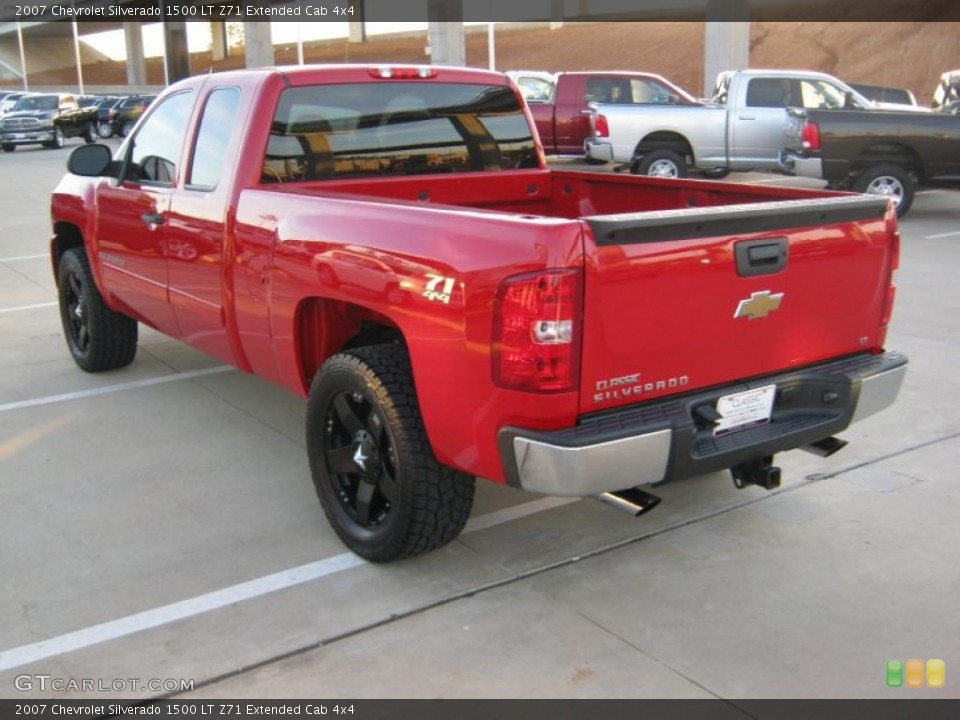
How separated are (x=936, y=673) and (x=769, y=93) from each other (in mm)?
14232

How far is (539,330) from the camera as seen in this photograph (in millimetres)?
3104

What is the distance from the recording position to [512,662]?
3.29 m

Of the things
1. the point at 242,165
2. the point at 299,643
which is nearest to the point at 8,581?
the point at 299,643

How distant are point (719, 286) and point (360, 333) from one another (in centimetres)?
161

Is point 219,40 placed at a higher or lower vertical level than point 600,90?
higher

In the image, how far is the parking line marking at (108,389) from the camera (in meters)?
6.11

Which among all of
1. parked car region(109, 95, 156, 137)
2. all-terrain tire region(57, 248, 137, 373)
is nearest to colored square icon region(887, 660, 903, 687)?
all-terrain tire region(57, 248, 137, 373)

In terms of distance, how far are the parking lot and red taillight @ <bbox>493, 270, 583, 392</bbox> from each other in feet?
3.08

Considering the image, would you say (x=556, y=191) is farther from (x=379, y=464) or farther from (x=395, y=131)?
(x=379, y=464)

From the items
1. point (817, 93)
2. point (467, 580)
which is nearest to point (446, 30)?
point (817, 93)

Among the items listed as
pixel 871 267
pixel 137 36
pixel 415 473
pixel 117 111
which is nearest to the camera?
pixel 415 473

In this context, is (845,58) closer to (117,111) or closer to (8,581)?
(117,111)

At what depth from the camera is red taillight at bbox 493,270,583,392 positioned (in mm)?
3074

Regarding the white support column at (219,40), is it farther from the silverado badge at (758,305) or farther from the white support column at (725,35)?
the silverado badge at (758,305)
